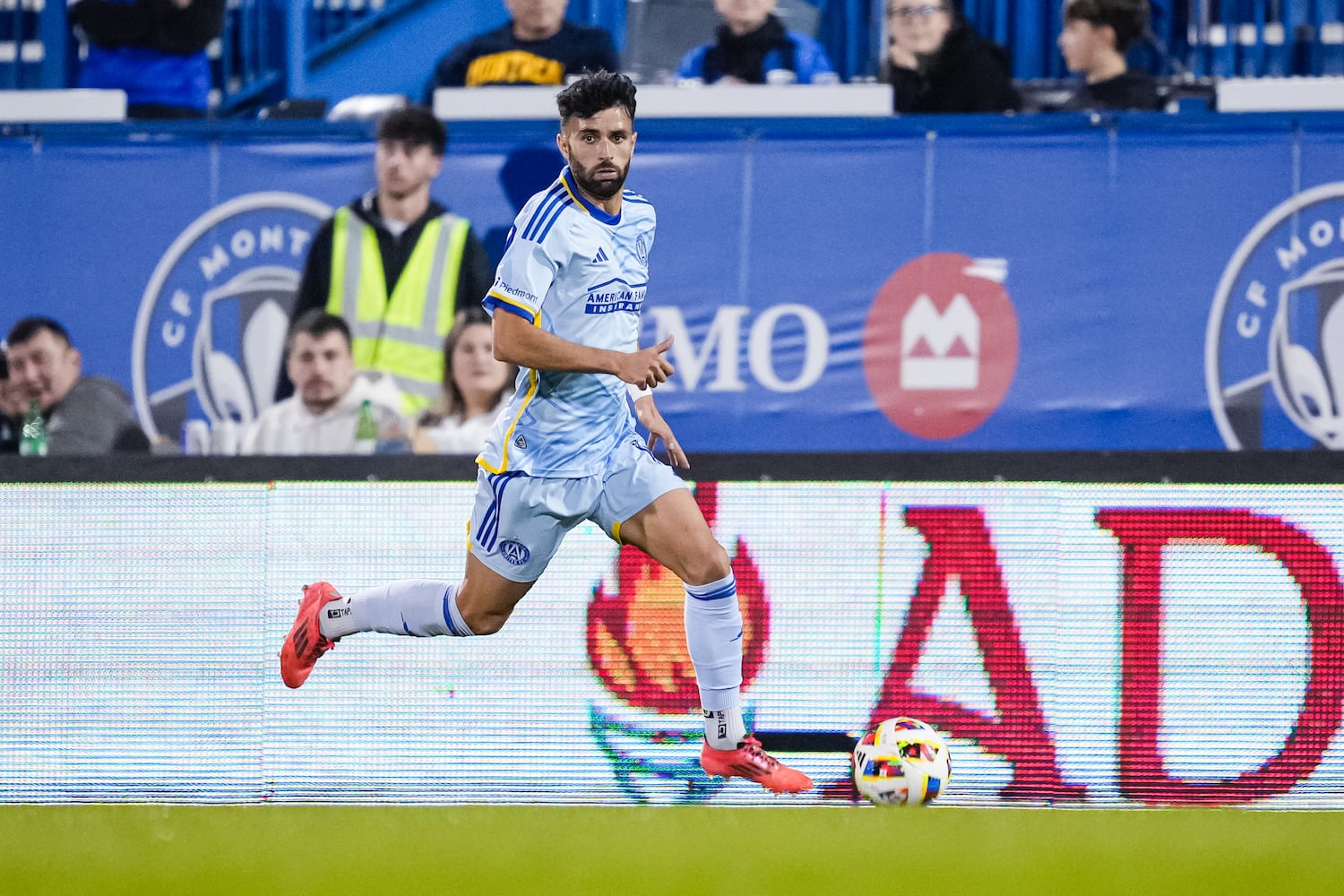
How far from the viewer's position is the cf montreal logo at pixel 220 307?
300 inches

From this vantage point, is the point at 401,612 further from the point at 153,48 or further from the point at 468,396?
the point at 153,48

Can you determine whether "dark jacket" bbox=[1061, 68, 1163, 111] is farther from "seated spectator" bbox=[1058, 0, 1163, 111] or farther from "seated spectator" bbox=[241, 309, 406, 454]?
"seated spectator" bbox=[241, 309, 406, 454]

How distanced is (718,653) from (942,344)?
3.15m

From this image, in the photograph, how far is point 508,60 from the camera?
7.88 meters

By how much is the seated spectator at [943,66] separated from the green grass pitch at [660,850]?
3672 mm

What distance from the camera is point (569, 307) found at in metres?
4.48

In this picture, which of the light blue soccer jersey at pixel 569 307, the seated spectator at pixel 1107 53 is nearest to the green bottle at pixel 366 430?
the light blue soccer jersey at pixel 569 307

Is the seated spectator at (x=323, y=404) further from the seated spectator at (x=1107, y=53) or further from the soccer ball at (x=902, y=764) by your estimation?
the seated spectator at (x=1107, y=53)

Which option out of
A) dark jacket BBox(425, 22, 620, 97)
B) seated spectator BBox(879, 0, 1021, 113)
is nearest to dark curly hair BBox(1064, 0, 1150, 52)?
seated spectator BBox(879, 0, 1021, 113)

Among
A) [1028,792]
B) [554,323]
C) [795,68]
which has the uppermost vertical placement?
[795,68]

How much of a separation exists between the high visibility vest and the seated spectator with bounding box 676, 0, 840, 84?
146cm

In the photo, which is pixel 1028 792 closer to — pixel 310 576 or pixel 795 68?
pixel 310 576

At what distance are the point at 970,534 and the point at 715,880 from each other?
1.61m

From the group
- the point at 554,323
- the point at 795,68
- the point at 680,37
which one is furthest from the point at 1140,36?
the point at 554,323
